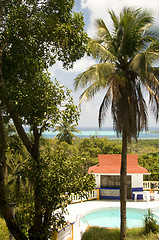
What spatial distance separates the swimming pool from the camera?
10477 millimetres

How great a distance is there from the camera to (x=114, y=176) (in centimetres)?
1467

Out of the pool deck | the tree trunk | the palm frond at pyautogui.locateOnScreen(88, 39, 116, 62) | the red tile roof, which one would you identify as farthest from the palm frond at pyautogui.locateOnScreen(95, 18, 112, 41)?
the red tile roof

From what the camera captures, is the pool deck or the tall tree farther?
the pool deck

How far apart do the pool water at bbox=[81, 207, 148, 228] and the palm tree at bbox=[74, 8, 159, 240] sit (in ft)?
14.7

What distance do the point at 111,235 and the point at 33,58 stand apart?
20.8ft

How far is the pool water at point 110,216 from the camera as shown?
412 inches

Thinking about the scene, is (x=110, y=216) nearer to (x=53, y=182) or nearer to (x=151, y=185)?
(x=151, y=185)

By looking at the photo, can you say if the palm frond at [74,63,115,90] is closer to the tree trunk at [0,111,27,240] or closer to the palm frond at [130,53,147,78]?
the palm frond at [130,53,147,78]

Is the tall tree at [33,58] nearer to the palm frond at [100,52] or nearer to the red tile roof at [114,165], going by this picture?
the palm frond at [100,52]

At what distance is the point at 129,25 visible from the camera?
6.36 meters

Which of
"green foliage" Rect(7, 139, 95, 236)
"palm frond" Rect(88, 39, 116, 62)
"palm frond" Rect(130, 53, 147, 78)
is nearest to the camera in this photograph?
"green foliage" Rect(7, 139, 95, 236)

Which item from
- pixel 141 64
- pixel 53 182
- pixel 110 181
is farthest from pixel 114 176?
pixel 53 182

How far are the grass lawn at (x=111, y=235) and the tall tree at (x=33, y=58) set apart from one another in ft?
10.7

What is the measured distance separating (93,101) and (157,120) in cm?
223
